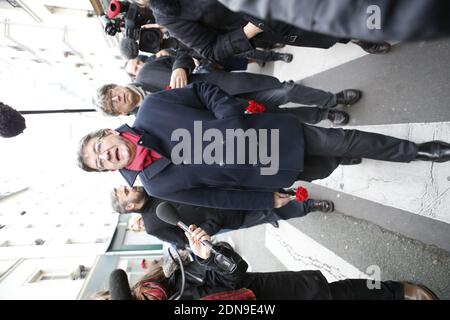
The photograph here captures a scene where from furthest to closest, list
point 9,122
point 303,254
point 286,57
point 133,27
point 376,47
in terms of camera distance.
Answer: point 286,57 → point 303,254 → point 133,27 → point 376,47 → point 9,122

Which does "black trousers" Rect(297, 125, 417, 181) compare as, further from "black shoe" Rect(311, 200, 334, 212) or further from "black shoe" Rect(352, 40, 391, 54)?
"black shoe" Rect(311, 200, 334, 212)

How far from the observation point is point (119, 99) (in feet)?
10.4

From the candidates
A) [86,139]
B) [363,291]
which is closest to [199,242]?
[86,139]

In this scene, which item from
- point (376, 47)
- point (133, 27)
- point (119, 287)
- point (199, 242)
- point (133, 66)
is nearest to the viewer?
point (119, 287)

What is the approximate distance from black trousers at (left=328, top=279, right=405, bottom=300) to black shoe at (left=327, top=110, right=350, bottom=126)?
1.70 meters

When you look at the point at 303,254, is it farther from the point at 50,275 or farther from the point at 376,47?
the point at 50,275

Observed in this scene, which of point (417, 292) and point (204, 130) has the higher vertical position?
point (204, 130)

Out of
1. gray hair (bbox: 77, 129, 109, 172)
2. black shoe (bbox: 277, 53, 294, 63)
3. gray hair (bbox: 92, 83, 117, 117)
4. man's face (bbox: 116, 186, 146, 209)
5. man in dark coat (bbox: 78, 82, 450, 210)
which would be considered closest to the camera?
man in dark coat (bbox: 78, 82, 450, 210)

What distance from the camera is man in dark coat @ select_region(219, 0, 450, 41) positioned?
1.65 ft

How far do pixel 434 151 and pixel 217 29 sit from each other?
6.50ft

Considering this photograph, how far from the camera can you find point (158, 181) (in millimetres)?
2357

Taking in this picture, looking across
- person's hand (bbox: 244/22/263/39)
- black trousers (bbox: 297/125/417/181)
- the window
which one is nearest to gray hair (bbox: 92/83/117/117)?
person's hand (bbox: 244/22/263/39)

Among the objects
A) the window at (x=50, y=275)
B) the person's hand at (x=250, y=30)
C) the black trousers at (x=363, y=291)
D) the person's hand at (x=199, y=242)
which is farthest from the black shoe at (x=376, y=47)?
the window at (x=50, y=275)
